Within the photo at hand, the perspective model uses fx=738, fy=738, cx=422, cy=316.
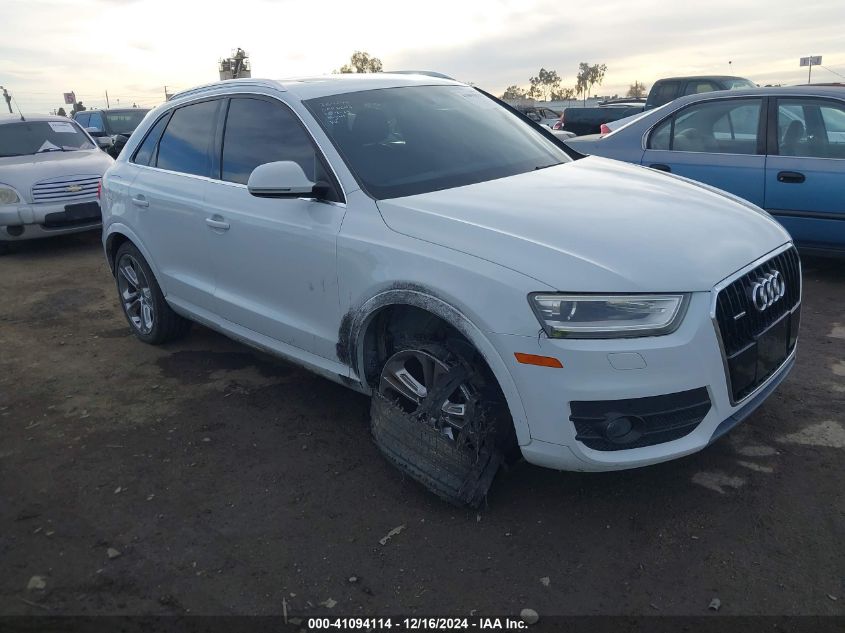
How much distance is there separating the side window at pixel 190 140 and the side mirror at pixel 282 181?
3.50 feet

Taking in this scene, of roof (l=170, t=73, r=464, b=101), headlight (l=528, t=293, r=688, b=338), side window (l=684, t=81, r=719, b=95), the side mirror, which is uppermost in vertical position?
roof (l=170, t=73, r=464, b=101)

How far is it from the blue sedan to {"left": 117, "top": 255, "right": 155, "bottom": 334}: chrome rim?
11.5ft

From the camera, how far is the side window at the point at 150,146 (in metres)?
5.06

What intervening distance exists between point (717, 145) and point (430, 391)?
4.49 meters

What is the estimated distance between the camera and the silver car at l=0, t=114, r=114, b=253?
888cm

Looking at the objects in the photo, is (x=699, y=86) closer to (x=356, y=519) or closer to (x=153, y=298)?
(x=153, y=298)

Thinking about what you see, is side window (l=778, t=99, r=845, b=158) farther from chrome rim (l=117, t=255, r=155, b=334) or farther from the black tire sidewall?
chrome rim (l=117, t=255, r=155, b=334)

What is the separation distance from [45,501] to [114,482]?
0.30m

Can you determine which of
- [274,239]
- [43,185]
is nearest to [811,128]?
[274,239]

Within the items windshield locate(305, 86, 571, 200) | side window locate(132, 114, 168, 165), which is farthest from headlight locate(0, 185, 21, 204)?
windshield locate(305, 86, 571, 200)

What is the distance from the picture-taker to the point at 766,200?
19.7 feet

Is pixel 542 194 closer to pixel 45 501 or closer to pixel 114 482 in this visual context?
pixel 114 482

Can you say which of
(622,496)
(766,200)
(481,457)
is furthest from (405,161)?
(766,200)

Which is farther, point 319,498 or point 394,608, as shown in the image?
point 319,498
